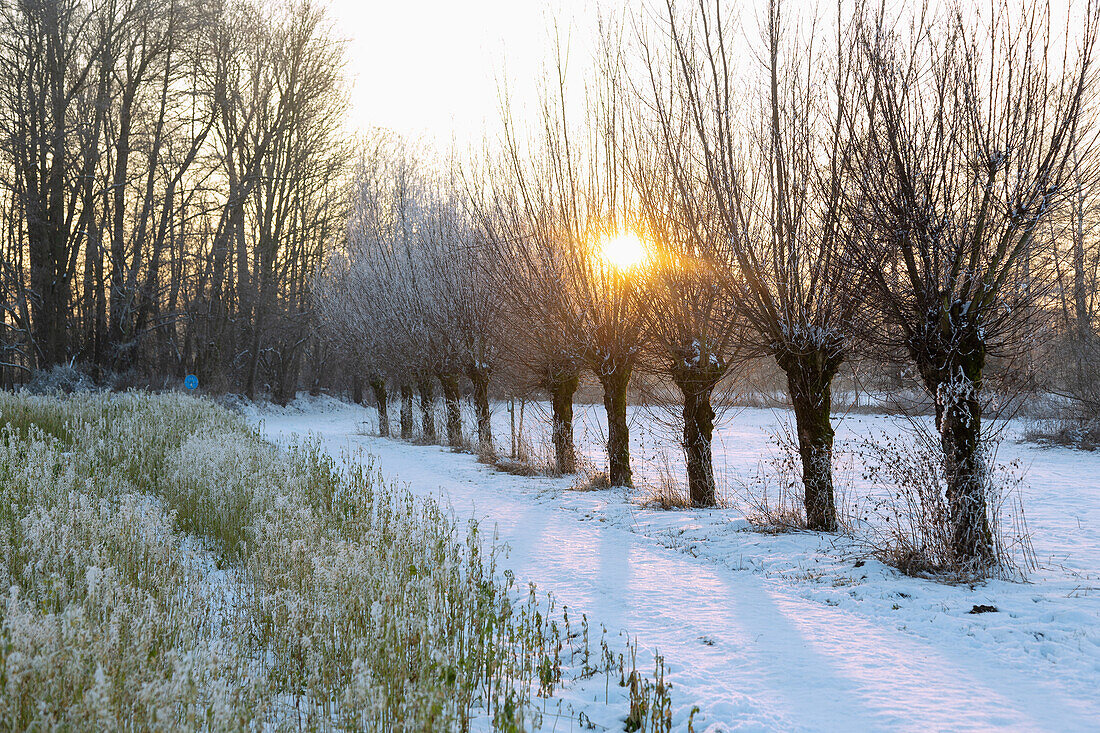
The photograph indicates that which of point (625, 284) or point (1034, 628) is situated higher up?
point (625, 284)

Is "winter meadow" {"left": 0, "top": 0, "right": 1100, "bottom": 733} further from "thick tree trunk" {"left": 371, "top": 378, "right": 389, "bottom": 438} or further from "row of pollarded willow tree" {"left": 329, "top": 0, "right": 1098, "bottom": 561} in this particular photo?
"thick tree trunk" {"left": 371, "top": 378, "right": 389, "bottom": 438}

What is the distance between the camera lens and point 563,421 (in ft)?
42.3

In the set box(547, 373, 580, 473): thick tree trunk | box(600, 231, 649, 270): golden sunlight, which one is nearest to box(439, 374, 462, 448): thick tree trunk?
box(547, 373, 580, 473): thick tree trunk

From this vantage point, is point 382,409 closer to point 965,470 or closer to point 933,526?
point 933,526

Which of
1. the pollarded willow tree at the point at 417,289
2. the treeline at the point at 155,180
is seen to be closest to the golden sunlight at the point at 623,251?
the pollarded willow tree at the point at 417,289

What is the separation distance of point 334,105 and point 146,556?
104 feet

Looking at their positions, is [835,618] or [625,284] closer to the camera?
[835,618]

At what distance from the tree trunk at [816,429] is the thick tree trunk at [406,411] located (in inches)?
637

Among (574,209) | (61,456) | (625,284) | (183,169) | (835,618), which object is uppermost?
(183,169)

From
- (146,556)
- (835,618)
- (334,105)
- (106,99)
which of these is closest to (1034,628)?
(835,618)

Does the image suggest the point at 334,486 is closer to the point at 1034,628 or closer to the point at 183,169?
the point at 1034,628

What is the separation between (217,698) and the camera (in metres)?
2.31

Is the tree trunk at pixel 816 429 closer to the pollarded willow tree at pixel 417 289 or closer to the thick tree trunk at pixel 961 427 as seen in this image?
the thick tree trunk at pixel 961 427

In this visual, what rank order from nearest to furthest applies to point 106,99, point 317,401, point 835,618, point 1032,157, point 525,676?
1. point 525,676
2. point 835,618
3. point 1032,157
4. point 106,99
5. point 317,401
